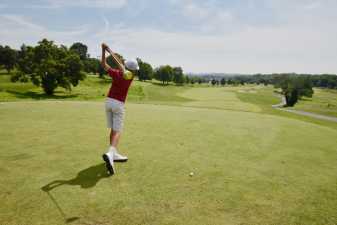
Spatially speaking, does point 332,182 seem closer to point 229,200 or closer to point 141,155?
point 229,200

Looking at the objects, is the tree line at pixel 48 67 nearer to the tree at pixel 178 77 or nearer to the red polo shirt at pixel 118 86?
the red polo shirt at pixel 118 86

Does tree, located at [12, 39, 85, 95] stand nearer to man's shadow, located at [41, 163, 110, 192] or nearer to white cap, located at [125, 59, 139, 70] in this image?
white cap, located at [125, 59, 139, 70]

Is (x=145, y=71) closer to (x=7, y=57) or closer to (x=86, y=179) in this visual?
(x=7, y=57)

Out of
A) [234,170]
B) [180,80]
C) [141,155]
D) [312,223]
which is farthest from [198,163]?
[180,80]

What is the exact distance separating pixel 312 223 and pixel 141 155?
3584 millimetres

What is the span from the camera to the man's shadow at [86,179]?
A: 4.03 meters

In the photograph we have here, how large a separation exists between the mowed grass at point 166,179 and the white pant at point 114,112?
82 cm

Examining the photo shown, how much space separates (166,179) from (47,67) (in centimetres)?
4092


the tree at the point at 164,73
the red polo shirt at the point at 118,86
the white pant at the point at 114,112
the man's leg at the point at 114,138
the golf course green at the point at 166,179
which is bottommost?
the golf course green at the point at 166,179

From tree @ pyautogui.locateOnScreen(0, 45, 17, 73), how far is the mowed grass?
76.6 metres

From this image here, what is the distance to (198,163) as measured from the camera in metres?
5.41

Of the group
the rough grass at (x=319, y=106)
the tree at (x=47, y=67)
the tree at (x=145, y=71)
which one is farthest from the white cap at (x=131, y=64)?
the tree at (x=145, y=71)

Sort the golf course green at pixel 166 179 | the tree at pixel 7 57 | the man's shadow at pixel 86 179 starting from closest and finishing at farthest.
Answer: the golf course green at pixel 166 179
the man's shadow at pixel 86 179
the tree at pixel 7 57

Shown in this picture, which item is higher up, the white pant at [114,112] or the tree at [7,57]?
the tree at [7,57]
